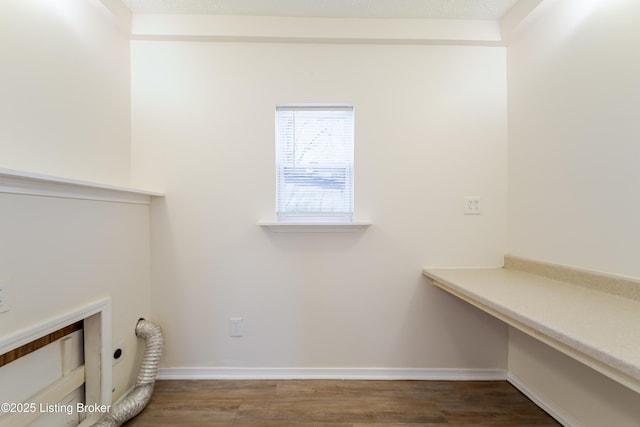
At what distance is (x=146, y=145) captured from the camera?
5.99ft

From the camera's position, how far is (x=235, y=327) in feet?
6.04

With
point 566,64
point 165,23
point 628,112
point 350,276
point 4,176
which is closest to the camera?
point 4,176

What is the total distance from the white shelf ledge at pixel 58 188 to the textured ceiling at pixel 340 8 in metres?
1.23

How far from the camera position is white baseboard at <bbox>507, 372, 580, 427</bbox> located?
1437mm

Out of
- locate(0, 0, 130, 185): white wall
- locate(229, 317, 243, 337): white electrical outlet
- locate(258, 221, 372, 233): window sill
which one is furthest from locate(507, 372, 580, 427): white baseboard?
locate(0, 0, 130, 185): white wall

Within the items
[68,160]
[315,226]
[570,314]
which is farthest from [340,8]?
[570,314]

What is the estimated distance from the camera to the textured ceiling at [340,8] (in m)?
1.65

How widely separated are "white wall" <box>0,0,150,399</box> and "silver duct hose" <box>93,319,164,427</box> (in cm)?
8

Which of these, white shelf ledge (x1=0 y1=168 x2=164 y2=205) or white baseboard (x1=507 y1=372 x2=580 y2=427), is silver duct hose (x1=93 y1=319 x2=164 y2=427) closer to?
white shelf ledge (x1=0 y1=168 x2=164 y2=205)

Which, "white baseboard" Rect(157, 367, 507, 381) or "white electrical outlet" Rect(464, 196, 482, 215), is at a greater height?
"white electrical outlet" Rect(464, 196, 482, 215)

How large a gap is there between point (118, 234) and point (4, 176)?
2.18 ft

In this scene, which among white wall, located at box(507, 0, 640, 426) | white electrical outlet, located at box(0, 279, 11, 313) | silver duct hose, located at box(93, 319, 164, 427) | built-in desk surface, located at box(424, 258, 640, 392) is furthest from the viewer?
silver duct hose, located at box(93, 319, 164, 427)

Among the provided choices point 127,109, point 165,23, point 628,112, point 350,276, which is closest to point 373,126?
point 350,276

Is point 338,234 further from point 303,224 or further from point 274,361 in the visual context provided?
point 274,361
